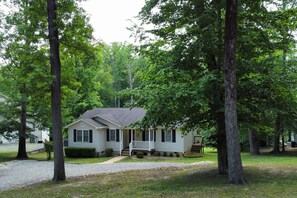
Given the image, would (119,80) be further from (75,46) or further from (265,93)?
(265,93)

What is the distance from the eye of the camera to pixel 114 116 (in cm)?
3225

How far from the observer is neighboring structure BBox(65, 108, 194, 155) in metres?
29.4

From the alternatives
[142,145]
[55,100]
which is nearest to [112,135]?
[142,145]

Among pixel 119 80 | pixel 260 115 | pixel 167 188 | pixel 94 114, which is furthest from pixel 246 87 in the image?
pixel 119 80

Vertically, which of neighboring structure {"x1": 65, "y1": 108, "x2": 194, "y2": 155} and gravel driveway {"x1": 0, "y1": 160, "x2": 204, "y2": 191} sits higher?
neighboring structure {"x1": 65, "y1": 108, "x2": 194, "y2": 155}

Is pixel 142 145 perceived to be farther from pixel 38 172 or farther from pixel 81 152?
pixel 38 172

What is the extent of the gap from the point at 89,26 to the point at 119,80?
134 ft

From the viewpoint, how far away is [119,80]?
54469 millimetres

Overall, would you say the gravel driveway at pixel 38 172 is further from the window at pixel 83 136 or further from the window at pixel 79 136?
the window at pixel 79 136

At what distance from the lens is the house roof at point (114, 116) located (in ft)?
101

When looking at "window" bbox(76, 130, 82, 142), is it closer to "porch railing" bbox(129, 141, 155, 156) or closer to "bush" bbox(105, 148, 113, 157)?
"bush" bbox(105, 148, 113, 157)

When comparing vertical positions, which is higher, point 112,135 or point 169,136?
point 112,135

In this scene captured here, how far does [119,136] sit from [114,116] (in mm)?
2690

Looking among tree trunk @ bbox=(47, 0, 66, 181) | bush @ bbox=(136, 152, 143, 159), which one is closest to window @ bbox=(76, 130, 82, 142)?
bush @ bbox=(136, 152, 143, 159)
